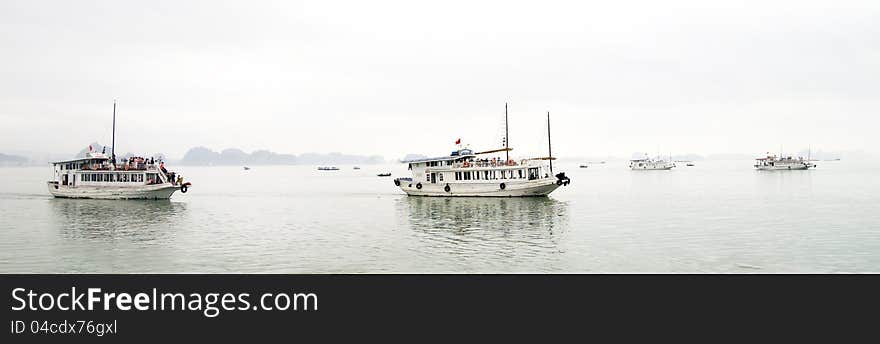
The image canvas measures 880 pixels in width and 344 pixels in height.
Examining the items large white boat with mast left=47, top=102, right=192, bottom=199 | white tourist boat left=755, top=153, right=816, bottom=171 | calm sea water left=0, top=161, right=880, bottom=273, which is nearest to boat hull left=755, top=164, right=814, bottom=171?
white tourist boat left=755, top=153, right=816, bottom=171

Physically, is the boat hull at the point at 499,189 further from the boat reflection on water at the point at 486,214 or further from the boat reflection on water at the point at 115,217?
the boat reflection on water at the point at 115,217

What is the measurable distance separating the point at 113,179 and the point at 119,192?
6.28 feet

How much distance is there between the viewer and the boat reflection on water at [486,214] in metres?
36.4

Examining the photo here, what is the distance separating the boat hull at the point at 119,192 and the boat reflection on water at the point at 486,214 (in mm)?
24155

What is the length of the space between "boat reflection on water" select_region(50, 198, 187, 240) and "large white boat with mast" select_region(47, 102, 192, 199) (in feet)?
2.97

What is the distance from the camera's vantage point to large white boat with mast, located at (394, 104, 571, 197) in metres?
57.2

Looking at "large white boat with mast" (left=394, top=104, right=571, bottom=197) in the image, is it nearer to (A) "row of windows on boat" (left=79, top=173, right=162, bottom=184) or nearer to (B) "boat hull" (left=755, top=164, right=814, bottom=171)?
(A) "row of windows on boat" (left=79, top=173, right=162, bottom=184)

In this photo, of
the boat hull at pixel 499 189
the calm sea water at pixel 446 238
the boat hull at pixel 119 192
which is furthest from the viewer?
the boat hull at pixel 119 192

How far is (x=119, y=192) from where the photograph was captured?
5756cm

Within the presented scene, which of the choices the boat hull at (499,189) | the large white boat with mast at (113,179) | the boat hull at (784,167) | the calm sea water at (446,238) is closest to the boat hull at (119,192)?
the large white boat with mast at (113,179)

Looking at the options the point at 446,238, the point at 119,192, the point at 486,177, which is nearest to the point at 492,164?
the point at 486,177

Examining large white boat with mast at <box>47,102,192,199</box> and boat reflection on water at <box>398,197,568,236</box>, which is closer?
boat reflection on water at <box>398,197,568,236</box>
